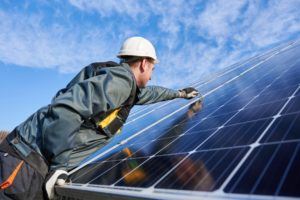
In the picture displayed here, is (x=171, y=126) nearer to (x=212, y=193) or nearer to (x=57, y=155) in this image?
(x=57, y=155)

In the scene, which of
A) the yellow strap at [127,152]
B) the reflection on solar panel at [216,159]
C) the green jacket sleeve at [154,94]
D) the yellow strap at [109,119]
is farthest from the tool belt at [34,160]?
the green jacket sleeve at [154,94]

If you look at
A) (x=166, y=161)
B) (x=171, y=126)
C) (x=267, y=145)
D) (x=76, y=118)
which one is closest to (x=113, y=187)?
(x=166, y=161)

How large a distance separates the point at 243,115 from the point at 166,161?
4.93 ft

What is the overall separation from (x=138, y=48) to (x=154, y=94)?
2078mm

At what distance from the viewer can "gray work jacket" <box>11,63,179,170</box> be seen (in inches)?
166

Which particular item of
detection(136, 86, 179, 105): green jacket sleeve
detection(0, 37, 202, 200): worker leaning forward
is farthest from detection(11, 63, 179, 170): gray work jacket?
detection(136, 86, 179, 105): green jacket sleeve

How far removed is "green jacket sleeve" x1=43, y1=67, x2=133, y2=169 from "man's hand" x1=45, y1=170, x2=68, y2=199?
15 cm

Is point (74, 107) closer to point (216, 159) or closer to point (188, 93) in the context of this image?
point (216, 159)

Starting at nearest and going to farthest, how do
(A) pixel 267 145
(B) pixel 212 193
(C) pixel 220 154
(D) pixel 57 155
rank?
(B) pixel 212 193
(A) pixel 267 145
(C) pixel 220 154
(D) pixel 57 155

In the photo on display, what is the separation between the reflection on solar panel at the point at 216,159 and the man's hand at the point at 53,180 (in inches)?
4.0

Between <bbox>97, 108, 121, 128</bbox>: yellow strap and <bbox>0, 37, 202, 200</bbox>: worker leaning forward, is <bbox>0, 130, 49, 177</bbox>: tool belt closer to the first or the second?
<bbox>0, 37, 202, 200</bbox>: worker leaning forward

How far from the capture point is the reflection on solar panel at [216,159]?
8.30 feet

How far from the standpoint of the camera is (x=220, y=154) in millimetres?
3484

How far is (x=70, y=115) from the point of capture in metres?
4.20
